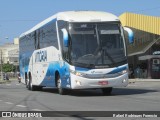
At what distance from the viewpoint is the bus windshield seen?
72.7 ft

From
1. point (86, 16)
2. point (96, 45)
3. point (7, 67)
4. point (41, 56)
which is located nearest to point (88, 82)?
point (96, 45)

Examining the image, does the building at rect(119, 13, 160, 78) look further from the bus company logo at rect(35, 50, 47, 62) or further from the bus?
the bus

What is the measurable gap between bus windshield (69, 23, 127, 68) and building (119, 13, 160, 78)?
24.7m

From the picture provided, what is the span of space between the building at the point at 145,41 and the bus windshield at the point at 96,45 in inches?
974

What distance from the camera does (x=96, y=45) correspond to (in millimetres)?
22344

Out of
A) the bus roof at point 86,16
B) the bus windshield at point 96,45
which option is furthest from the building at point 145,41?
the bus windshield at point 96,45

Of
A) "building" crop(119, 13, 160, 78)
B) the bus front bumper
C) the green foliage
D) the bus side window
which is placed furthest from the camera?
the green foliage

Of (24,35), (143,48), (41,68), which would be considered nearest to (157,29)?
(143,48)

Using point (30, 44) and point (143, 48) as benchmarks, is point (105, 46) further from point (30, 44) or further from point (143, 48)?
point (143, 48)

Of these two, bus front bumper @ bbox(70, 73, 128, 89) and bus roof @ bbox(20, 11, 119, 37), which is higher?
bus roof @ bbox(20, 11, 119, 37)

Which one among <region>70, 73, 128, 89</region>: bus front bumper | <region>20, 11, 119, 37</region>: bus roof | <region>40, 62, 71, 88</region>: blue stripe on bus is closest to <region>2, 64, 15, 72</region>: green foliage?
<region>40, 62, 71, 88</region>: blue stripe on bus

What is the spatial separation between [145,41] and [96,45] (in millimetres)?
32156

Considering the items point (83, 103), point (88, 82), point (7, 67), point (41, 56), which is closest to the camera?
point (83, 103)

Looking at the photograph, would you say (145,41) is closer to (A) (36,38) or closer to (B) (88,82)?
(A) (36,38)
